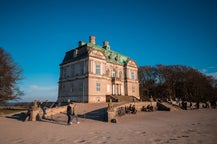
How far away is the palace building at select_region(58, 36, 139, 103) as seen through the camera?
1382 inches

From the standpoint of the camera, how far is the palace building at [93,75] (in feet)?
115

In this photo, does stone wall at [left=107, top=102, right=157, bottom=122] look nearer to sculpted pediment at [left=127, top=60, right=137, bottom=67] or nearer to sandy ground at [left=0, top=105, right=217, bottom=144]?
sandy ground at [left=0, top=105, right=217, bottom=144]

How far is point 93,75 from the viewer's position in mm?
35281

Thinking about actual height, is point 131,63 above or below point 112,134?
above

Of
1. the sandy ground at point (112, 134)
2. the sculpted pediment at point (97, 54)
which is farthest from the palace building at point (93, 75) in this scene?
the sandy ground at point (112, 134)

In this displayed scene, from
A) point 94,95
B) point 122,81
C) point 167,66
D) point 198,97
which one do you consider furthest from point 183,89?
point 94,95

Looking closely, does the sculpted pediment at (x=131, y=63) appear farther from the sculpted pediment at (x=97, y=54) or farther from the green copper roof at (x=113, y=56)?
the sculpted pediment at (x=97, y=54)

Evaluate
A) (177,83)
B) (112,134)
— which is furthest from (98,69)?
(177,83)

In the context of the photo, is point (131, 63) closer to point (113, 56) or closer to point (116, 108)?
point (113, 56)

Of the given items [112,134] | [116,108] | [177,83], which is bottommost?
[112,134]

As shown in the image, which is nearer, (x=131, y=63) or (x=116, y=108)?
(x=116, y=108)

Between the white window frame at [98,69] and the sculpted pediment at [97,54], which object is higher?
the sculpted pediment at [97,54]

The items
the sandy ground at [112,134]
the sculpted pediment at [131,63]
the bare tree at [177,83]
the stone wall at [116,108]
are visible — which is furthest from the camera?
the bare tree at [177,83]

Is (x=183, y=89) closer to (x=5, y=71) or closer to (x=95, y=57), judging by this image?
(x=95, y=57)
